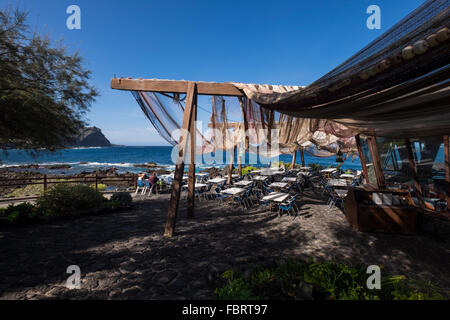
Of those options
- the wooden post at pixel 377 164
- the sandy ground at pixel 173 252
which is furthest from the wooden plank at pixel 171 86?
the wooden post at pixel 377 164

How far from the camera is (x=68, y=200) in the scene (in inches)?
251

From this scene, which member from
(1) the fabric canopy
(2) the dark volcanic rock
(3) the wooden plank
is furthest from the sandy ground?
(2) the dark volcanic rock

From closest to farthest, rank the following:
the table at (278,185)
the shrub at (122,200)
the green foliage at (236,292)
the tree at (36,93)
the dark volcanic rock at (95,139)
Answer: the green foliage at (236,292), the tree at (36,93), the shrub at (122,200), the table at (278,185), the dark volcanic rock at (95,139)

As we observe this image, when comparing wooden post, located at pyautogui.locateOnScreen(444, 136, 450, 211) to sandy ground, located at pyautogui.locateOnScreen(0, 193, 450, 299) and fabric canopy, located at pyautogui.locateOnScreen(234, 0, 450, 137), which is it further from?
fabric canopy, located at pyautogui.locateOnScreen(234, 0, 450, 137)

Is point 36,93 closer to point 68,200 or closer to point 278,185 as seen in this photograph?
point 68,200

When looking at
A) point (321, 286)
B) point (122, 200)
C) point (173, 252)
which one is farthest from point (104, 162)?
point (321, 286)

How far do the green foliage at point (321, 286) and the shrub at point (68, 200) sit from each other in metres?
6.32

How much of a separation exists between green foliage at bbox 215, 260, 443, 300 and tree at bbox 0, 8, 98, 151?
6.20 meters

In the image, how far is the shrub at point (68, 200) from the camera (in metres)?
6.21

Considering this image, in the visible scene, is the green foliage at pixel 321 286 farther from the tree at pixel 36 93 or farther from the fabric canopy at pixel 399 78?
the tree at pixel 36 93

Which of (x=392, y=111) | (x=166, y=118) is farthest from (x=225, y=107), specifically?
(x=392, y=111)

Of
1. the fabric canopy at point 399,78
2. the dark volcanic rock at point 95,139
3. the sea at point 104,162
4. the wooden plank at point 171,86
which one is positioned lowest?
the sea at point 104,162

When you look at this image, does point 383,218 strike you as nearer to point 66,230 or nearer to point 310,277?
point 310,277

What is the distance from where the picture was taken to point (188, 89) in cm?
494
